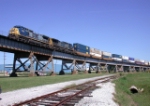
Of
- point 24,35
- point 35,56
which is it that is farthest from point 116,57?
point 24,35

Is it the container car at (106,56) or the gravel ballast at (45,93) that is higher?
the container car at (106,56)

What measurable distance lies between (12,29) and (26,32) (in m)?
2.98

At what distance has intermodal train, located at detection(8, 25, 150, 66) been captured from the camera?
36.4m

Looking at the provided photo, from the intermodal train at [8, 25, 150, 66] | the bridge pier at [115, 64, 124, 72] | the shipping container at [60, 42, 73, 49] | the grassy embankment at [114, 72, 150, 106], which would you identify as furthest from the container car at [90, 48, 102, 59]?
the grassy embankment at [114, 72, 150, 106]

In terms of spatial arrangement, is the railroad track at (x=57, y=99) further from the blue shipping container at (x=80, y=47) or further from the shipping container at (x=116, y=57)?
the shipping container at (x=116, y=57)

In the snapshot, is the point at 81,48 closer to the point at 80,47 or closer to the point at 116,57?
the point at 80,47

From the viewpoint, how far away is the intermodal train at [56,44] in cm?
3644

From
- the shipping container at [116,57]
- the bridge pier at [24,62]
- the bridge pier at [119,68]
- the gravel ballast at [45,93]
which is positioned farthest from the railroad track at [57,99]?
the bridge pier at [119,68]

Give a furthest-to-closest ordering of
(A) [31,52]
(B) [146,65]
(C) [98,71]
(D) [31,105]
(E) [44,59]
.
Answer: (B) [146,65] → (C) [98,71] → (E) [44,59] → (A) [31,52] → (D) [31,105]

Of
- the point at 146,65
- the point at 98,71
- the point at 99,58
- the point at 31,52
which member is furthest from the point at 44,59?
the point at 146,65

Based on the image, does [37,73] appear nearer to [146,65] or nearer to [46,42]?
[46,42]

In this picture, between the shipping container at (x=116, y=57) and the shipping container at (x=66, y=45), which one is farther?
the shipping container at (x=116, y=57)

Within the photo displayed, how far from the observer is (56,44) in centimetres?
4988

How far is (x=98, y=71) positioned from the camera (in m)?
82.8
